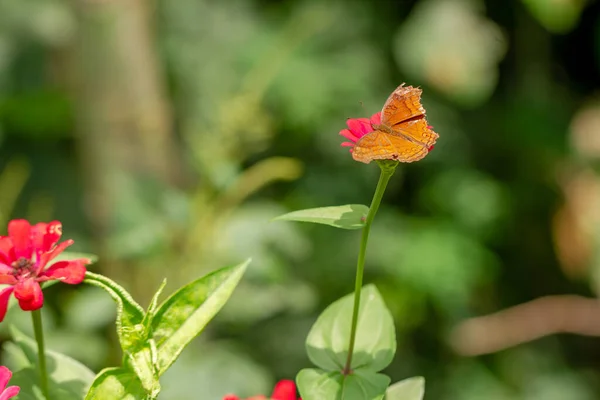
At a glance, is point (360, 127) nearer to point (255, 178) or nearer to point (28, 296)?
point (28, 296)

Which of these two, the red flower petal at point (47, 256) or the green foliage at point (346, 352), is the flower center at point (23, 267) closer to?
the red flower petal at point (47, 256)

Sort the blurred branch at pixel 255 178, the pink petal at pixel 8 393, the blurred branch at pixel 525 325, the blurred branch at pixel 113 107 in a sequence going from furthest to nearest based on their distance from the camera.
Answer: the blurred branch at pixel 525 325 < the blurred branch at pixel 113 107 < the blurred branch at pixel 255 178 < the pink petal at pixel 8 393

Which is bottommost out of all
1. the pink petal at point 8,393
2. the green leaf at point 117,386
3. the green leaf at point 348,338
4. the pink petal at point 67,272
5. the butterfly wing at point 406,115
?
the green leaf at point 348,338

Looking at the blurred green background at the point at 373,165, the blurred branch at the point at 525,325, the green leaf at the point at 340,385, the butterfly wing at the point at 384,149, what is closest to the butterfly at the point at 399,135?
the butterfly wing at the point at 384,149

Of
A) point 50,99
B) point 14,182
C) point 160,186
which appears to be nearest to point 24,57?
point 50,99

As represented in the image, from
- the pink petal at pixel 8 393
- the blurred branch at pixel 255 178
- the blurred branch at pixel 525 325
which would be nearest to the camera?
the pink petal at pixel 8 393

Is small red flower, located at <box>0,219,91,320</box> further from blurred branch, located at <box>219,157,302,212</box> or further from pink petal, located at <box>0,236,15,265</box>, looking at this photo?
blurred branch, located at <box>219,157,302,212</box>

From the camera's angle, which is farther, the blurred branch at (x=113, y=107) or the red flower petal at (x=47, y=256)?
the blurred branch at (x=113, y=107)
